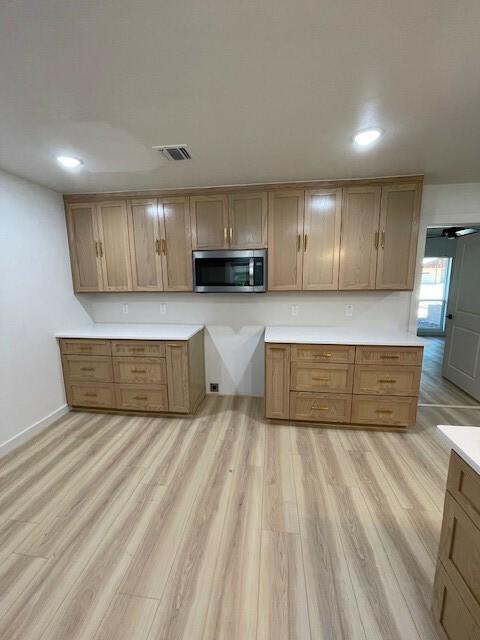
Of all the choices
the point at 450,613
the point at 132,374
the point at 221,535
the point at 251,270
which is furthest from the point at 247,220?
the point at 450,613

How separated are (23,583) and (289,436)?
198cm

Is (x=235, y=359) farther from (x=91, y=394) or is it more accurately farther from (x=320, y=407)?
(x=91, y=394)

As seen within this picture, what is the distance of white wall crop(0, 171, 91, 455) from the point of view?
2.36 m

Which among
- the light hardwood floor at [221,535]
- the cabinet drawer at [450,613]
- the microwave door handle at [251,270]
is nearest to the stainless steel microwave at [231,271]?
the microwave door handle at [251,270]

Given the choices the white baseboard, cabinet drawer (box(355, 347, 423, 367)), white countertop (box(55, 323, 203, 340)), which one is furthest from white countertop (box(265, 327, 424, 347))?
the white baseboard

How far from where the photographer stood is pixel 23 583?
1351mm

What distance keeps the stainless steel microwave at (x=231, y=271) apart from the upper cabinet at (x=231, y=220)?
11 centimetres

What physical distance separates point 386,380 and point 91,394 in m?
3.03

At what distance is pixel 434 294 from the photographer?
6762 millimetres

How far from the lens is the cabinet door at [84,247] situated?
2957 mm

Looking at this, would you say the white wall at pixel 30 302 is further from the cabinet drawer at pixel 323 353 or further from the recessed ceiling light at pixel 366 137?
the recessed ceiling light at pixel 366 137

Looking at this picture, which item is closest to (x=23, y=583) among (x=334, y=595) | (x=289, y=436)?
(x=334, y=595)

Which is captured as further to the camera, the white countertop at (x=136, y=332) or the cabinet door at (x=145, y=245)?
the cabinet door at (x=145, y=245)

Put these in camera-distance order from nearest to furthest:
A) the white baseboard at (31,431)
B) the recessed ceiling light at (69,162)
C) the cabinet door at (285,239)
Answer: the recessed ceiling light at (69,162), the white baseboard at (31,431), the cabinet door at (285,239)
